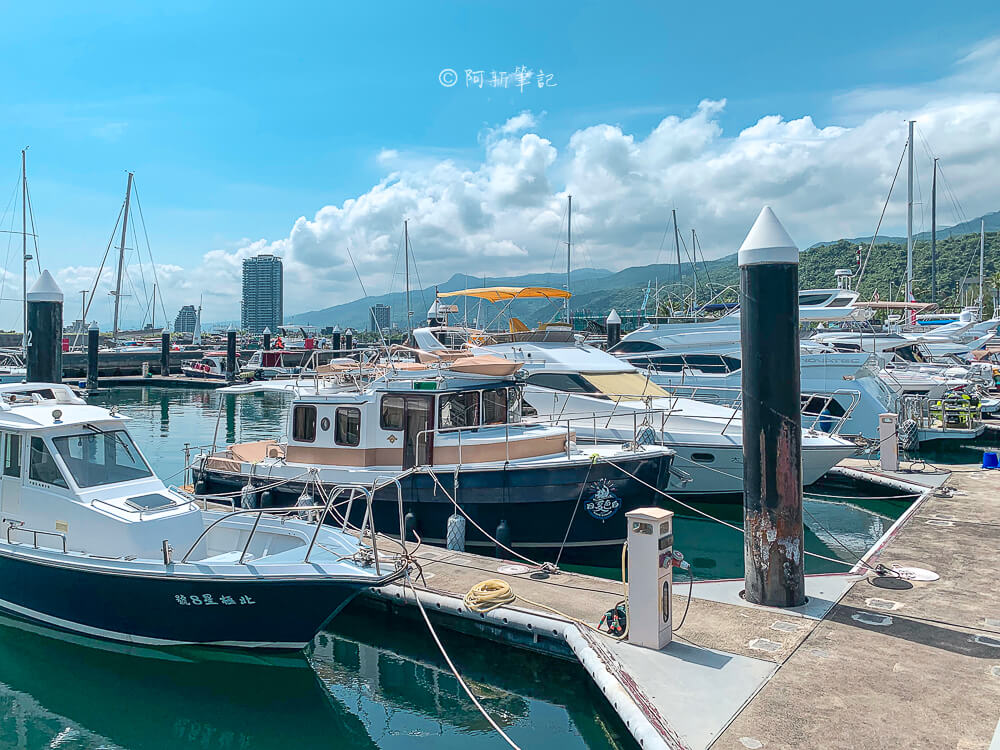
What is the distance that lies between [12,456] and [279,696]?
4.57m

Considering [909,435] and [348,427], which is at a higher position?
[348,427]

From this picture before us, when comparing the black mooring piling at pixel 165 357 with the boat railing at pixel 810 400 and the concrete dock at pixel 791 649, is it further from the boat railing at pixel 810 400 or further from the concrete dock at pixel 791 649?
the concrete dock at pixel 791 649

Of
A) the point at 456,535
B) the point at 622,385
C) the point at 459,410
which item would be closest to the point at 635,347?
the point at 622,385

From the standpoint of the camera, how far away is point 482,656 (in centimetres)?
834

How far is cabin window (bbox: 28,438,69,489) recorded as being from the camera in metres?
8.81

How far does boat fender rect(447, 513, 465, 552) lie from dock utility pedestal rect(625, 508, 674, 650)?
13.6 feet

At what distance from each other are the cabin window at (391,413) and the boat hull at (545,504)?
1.01 meters

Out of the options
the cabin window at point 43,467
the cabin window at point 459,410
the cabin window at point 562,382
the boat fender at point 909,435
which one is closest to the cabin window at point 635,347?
the boat fender at point 909,435

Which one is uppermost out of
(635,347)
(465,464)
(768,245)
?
(768,245)

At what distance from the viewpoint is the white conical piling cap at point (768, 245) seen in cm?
770

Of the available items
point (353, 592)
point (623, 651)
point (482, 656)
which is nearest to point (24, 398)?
point (353, 592)

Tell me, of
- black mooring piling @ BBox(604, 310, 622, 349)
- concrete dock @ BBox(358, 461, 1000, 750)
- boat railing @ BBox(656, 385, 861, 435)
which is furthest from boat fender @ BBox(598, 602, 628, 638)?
black mooring piling @ BBox(604, 310, 622, 349)

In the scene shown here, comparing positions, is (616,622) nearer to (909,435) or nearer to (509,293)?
(509,293)

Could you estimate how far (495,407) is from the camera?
12.6 meters
